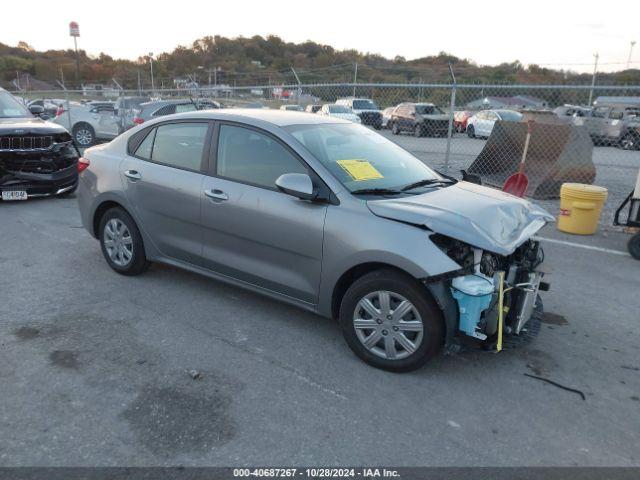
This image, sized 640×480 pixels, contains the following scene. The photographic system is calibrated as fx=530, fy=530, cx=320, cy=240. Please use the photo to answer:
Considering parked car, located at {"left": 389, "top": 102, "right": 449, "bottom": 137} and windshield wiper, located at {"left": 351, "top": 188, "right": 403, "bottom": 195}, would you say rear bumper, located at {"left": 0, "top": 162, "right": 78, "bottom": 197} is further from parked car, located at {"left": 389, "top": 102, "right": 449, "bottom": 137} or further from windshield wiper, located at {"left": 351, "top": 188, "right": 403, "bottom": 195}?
parked car, located at {"left": 389, "top": 102, "right": 449, "bottom": 137}

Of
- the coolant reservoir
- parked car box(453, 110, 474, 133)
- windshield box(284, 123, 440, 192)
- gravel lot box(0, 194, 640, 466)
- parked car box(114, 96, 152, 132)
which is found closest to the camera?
gravel lot box(0, 194, 640, 466)

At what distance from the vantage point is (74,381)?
3.39m

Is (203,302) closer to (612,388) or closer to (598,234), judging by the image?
(612,388)

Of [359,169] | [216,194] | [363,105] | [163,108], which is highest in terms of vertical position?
[363,105]

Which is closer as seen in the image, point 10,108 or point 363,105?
point 10,108

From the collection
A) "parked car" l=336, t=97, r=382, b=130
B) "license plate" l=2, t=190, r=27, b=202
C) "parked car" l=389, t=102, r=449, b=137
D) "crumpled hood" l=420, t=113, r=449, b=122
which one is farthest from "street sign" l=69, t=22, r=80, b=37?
"license plate" l=2, t=190, r=27, b=202

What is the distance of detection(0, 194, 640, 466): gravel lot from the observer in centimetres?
281

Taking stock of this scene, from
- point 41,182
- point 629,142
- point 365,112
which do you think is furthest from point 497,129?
point 365,112

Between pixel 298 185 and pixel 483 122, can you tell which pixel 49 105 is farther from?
pixel 298 185

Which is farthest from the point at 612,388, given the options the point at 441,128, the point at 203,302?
the point at 441,128

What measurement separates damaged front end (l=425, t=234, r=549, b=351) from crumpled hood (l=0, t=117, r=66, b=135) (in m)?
7.15

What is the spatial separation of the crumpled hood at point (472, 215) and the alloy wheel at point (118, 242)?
2666 millimetres

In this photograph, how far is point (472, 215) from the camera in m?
3.60

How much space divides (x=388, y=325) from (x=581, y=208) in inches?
198
